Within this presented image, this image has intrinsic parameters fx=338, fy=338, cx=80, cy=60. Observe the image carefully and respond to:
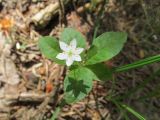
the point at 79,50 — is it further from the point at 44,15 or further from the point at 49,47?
the point at 44,15

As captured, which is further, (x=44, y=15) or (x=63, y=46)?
(x=44, y=15)

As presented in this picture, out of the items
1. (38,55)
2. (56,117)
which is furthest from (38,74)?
(56,117)

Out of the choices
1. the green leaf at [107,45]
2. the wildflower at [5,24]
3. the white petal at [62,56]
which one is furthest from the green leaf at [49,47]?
the wildflower at [5,24]

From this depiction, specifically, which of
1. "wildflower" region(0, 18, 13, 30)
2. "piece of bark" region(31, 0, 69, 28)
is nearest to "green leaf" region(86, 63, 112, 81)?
"piece of bark" region(31, 0, 69, 28)

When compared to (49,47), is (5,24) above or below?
above

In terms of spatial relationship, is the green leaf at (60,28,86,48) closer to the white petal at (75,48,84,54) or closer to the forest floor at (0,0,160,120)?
the white petal at (75,48,84,54)

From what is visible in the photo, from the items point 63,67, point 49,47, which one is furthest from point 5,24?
point 49,47
